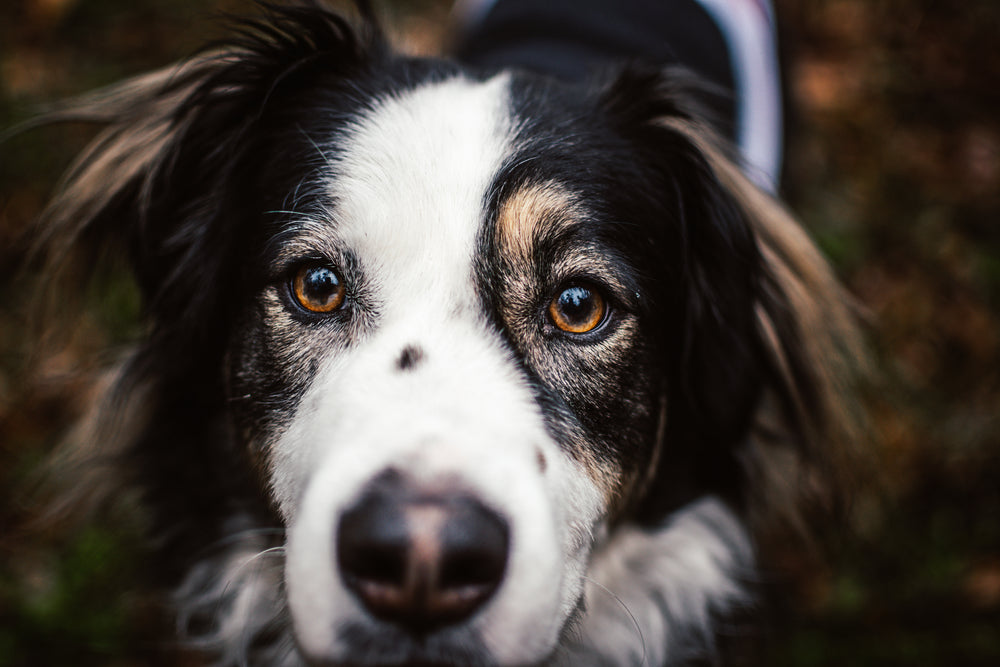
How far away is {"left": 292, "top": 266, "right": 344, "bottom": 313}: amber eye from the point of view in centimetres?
192

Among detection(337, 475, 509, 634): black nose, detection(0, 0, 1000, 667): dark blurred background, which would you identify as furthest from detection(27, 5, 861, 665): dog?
detection(0, 0, 1000, 667): dark blurred background

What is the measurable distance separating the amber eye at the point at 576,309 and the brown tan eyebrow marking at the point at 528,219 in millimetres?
145

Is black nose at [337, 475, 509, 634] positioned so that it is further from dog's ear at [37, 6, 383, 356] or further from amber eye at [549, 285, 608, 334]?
dog's ear at [37, 6, 383, 356]

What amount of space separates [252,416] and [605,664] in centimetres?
139

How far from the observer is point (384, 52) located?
2.36 meters

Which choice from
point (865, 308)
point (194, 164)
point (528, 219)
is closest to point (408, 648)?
point (528, 219)

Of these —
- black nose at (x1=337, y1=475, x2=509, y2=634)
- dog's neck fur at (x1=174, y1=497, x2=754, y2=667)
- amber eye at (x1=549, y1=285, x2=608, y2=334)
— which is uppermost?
amber eye at (x1=549, y1=285, x2=608, y2=334)

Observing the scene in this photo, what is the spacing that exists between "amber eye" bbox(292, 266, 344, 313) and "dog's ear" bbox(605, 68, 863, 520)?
2.89 feet

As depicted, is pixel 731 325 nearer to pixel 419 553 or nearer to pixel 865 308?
pixel 419 553

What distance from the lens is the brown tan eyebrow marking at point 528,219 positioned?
1.84 metres

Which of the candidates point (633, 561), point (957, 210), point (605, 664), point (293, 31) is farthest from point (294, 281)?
point (957, 210)

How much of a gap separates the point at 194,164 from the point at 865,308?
2.77 metres

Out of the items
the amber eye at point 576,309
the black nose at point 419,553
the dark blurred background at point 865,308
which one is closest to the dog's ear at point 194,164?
the dark blurred background at point 865,308

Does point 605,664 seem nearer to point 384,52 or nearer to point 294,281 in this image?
point 294,281
